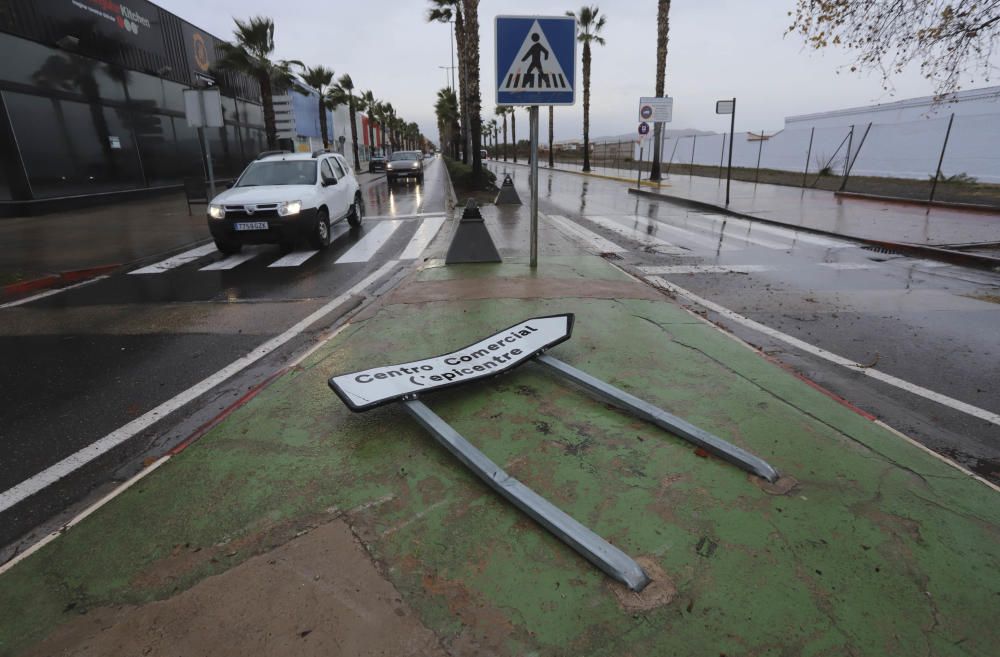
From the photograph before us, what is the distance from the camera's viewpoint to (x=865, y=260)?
9.29 metres

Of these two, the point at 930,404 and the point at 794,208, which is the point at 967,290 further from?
the point at 794,208

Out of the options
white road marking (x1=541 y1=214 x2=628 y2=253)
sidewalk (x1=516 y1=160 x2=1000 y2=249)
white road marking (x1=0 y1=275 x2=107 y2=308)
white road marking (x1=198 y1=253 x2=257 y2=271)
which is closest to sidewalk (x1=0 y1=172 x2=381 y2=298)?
white road marking (x1=0 y1=275 x2=107 y2=308)

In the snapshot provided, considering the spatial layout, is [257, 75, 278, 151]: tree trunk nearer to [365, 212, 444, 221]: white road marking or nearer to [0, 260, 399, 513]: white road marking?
[365, 212, 444, 221]: white road marking

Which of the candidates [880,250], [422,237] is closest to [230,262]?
[422,237]

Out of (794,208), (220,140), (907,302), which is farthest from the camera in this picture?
(220,140)

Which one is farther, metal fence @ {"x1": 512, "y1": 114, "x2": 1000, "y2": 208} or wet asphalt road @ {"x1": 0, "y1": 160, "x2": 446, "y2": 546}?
metal fence @ {"x1": 512, "y1": 114, "x2": 1000, "y2": 208}

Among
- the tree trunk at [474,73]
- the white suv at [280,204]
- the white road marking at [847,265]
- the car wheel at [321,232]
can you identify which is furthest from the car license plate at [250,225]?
the tree trunk at [474,73]

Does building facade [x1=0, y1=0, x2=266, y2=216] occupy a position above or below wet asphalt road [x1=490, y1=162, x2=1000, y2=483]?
above

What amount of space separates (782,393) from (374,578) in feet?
10.3

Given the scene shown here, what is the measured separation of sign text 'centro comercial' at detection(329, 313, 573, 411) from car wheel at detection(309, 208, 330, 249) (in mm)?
6951

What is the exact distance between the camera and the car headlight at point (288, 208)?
31.2ft

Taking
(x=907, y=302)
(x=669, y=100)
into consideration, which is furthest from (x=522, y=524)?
(x=669, y=100)

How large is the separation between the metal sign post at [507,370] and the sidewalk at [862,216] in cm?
936

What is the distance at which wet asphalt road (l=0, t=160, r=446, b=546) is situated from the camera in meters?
3.50
